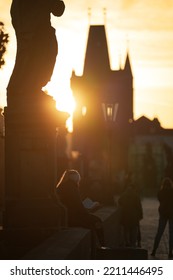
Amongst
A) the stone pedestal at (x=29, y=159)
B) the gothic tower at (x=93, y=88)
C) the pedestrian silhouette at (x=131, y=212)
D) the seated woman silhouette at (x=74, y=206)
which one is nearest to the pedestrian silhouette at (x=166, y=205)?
the pedestrian silhouette at (x=131, y=212)

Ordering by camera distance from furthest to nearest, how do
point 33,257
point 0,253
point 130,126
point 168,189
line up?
point 130,126
point 168,189
point 0,253
point 33,257

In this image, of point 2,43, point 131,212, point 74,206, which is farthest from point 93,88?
point 74,206

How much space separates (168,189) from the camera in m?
18.8

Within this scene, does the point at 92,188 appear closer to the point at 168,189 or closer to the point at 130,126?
the point at 168,189

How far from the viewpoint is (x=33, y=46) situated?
1352cm

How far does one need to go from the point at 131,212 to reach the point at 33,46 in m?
6.90

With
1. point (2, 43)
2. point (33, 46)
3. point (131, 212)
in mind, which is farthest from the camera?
point (2, 43)

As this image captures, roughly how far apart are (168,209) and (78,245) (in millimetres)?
8155

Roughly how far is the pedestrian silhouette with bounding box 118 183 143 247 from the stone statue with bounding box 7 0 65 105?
662cm

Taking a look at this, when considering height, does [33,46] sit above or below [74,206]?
above

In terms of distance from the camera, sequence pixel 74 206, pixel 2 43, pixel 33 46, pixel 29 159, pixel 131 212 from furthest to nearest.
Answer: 1. pixel 2 43
2. pixel 131 212
3. pixel 74 206
4. pixel 33 46
5. pixel 29 159

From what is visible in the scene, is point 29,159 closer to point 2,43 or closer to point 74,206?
point 74,206

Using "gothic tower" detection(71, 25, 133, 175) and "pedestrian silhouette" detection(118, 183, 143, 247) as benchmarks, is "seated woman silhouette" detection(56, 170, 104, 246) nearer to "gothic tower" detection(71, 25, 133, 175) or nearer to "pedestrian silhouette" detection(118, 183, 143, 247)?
"pedestrian silhouette" detection(118, 183, 143, 247)

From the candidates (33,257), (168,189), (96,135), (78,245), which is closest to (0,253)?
(78,245)
